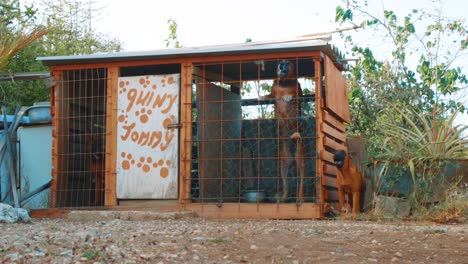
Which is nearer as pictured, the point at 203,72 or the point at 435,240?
the point at 435,240

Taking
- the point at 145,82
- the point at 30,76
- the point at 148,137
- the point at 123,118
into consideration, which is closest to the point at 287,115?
the point at 148,137

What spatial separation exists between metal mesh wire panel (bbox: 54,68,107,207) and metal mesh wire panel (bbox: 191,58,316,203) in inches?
70.3

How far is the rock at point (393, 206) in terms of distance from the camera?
995 centimetres

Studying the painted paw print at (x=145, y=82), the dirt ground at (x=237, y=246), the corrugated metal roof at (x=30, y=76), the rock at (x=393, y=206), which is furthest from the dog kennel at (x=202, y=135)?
the dirt ground at (x=237, y=246)

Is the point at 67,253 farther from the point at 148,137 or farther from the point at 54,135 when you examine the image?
the point at 54,135

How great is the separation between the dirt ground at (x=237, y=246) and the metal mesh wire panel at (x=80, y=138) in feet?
13.6

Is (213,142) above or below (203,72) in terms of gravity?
below

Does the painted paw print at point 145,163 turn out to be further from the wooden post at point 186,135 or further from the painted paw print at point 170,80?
the painted paw print at point 170,80

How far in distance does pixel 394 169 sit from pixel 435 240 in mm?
3492

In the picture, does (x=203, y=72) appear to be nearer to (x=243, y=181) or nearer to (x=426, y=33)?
(x=243, y=181)

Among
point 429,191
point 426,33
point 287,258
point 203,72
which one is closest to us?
point 287,258

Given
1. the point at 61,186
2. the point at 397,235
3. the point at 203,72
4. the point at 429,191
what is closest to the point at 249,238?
the point at 397,235

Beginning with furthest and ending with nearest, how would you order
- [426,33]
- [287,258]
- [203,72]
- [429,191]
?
1. [426,33]
2. [203,72]
3. [429,191]
4. [287,258]

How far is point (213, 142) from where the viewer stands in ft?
36.9
